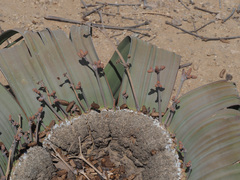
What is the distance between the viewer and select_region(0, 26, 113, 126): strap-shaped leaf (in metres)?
1.08

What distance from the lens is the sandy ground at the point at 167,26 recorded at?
1735 mm

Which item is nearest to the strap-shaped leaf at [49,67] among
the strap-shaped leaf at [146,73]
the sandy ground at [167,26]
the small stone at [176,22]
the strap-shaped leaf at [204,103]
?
the strap-shaped leaf at [146,73]

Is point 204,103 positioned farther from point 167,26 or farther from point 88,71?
point 167,26

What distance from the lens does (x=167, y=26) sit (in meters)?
1.88

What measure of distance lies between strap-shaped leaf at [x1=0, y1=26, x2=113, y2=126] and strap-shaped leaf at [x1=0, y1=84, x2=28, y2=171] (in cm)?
3

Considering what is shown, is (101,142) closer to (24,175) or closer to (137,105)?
(137,105)

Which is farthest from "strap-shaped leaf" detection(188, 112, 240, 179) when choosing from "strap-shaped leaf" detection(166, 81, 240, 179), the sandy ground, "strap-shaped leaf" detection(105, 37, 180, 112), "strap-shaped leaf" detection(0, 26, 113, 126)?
the sandy ground

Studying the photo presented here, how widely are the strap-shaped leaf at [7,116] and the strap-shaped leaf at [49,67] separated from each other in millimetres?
32

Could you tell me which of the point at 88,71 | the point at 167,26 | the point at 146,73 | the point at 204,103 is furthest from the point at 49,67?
the point at 167,26

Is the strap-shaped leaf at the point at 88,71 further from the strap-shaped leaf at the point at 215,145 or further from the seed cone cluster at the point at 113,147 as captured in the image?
the strap-shaped leaf at the point at 215,145

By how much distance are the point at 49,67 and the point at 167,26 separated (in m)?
1.02

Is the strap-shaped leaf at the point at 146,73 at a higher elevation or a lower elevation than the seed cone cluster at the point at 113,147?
higher

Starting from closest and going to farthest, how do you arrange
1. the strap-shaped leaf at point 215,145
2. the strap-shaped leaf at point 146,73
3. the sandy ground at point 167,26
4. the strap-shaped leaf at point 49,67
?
1. the strap-shaped leaf at point 215,145
2. the strap-shaped leaf at point 49,67
3. the strap-shaped leaf at point 146,73
4. the sandy ground at point 167,26

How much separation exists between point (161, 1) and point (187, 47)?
1.46 ft
